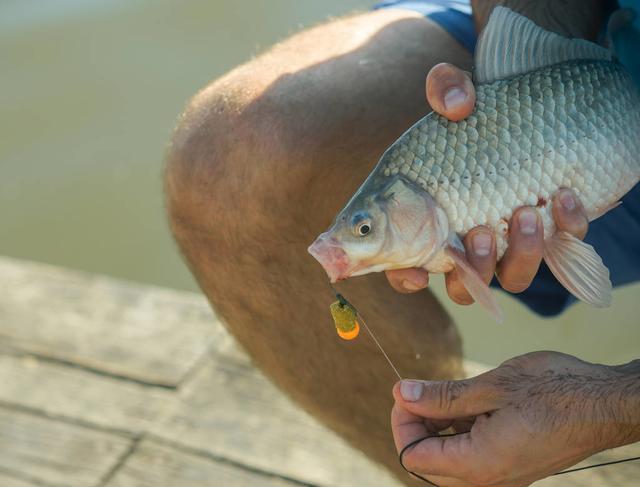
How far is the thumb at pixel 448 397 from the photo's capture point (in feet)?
4.16

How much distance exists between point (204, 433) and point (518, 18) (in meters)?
1.15

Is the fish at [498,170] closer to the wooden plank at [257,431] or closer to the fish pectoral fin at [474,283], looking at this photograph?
the fish pectoral fin at [474,283]

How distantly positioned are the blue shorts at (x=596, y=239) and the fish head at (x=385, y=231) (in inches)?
20.1

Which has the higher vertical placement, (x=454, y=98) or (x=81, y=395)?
(x=454, y=98)

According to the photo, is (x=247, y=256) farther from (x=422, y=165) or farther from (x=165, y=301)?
(x=165, y=301)

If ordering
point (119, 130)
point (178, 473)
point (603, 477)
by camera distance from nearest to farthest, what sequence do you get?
1. point (603, 477)
2. point (178, 473)
3. point (119, 130)

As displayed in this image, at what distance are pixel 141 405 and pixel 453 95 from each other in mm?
1196

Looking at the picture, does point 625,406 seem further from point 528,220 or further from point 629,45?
point 629,45

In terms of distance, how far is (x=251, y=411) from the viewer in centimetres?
207

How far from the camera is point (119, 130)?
3.78 m

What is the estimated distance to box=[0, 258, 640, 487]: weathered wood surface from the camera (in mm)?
1922

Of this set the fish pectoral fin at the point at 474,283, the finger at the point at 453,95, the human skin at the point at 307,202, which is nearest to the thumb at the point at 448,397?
the fish pectoral fin at the point at 474,283

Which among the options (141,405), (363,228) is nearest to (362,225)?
(363,228)

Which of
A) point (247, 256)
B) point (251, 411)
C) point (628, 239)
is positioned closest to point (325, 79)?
point (247, 256)
